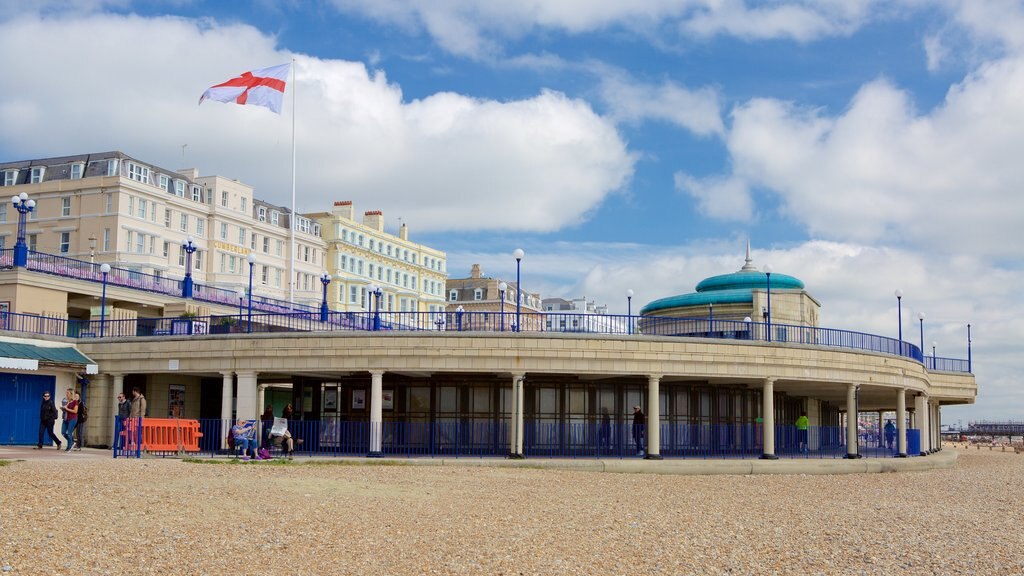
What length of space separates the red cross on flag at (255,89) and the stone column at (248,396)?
16623mm

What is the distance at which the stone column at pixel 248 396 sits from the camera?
92.4 ft

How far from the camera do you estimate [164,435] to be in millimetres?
25172

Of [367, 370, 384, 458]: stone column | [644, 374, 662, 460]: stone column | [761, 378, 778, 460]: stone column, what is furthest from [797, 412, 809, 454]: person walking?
[367, 370, 384, 458]: stone column

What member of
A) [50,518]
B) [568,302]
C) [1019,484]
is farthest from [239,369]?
[568,302]

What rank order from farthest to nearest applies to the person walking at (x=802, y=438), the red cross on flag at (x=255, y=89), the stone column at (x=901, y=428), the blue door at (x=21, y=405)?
the red cross on flag at (x=255, y=89) < the stone column at (x=901, y=428) < the person walking at (x=802, y=438) < the blue door at (x=21, y=405)

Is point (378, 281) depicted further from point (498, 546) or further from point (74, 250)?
point (498, 546)

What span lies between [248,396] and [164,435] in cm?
341

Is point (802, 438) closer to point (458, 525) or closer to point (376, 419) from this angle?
point (376, 419)

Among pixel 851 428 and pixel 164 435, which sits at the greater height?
pixel 851 428

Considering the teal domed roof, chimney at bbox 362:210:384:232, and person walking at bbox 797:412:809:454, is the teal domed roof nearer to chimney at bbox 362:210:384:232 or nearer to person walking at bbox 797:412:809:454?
person walking at bbox 797:412:809:454

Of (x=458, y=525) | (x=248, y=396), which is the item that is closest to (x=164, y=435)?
(x=248, y=396)

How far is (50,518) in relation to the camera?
43.0 ft

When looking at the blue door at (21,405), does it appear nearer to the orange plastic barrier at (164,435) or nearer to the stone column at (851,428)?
the orange plastic barrier at (164,435)

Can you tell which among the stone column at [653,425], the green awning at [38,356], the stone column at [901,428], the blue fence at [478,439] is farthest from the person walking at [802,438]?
the green awning at [38,356]
